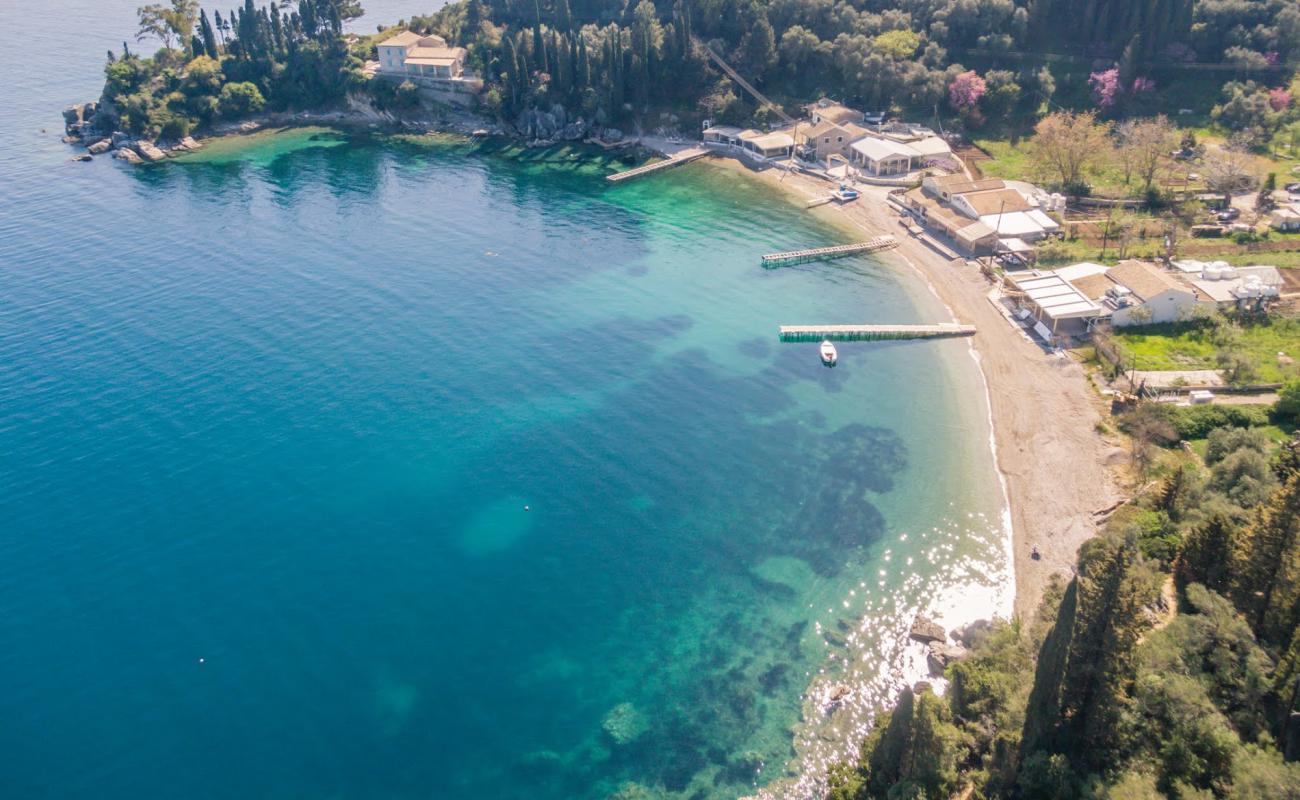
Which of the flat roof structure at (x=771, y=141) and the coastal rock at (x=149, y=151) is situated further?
the coastal rock at (x=149, y=151)

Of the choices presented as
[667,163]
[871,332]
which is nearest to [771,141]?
[667,163]

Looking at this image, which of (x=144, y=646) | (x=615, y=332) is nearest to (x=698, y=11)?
(x=615, y=332)

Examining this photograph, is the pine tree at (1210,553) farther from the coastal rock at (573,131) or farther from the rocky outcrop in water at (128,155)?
the rocky outcrop in water at (128,155)

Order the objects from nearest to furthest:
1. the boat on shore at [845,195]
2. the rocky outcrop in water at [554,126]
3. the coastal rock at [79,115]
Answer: the boat on shore at [845,195] → the rocky outcrop in water at [554,126] → the coastal rock at [79,115]

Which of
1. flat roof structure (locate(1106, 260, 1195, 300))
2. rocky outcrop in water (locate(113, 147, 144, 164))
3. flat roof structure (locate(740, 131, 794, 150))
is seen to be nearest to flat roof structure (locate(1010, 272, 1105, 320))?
flat roof structure (locate(1106, 260, 1195, 300))

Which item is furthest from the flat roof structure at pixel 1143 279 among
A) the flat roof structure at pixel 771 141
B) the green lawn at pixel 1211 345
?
the flat roof structure at pixel 771 141

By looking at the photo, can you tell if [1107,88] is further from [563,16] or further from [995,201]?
[563,16]

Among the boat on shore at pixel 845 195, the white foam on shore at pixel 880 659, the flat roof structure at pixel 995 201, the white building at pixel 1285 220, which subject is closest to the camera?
the white foam on shore at pixel 880 659

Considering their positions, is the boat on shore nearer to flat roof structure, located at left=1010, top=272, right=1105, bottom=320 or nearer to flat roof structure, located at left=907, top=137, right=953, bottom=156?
flat roof structure, located at left=907, top=137, right=953, bottom=156
